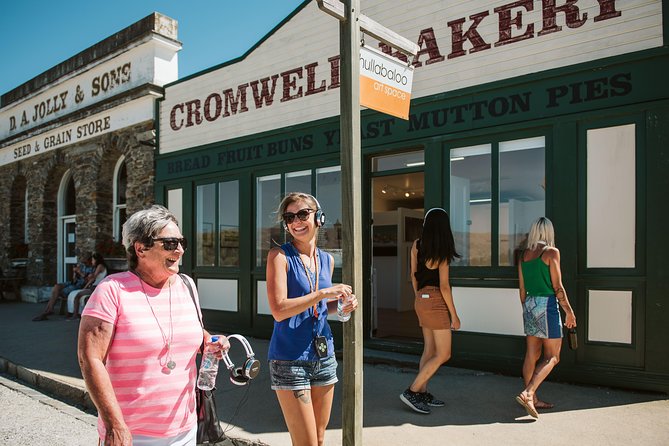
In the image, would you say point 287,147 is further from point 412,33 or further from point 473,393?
point 473,393

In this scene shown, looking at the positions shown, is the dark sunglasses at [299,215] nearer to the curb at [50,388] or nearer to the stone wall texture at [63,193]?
the curb at [50,388]

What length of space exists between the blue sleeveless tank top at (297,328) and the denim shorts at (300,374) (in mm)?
31

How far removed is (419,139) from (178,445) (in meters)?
5.16

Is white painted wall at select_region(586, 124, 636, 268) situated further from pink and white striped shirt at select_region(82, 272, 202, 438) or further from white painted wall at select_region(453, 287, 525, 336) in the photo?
pink and white striped shirt at select_region(82, 272, 202, 438)

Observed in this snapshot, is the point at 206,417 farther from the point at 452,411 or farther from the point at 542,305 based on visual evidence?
the point at 542,305

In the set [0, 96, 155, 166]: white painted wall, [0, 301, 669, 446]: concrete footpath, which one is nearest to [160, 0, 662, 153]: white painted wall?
[0, 96, 155, 166]: white painted wall

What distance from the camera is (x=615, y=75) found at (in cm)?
527

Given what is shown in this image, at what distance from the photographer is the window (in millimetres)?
5895

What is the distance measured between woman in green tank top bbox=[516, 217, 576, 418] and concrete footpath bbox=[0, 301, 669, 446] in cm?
32

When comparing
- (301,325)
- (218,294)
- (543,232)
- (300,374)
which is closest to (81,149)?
(218,294)

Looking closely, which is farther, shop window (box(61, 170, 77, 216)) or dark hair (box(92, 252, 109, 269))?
shop window (box(61, 170, 77, 216))

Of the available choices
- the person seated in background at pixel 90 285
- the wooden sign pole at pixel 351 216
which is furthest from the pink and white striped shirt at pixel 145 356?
the person seated in background at pixel 90 285

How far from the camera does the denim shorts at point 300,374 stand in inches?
106

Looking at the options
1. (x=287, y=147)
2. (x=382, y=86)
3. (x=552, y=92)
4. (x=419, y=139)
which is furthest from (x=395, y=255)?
(x=382, y=86)
